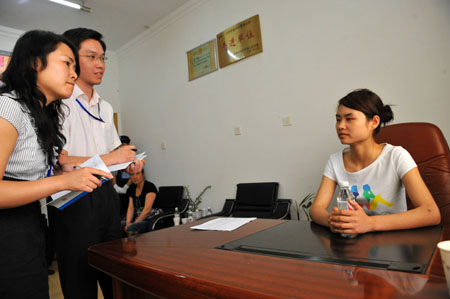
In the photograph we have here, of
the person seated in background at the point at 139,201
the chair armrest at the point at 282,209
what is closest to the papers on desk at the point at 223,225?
the chair armrest at the point at 282,209

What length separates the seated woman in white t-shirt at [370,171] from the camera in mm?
1308

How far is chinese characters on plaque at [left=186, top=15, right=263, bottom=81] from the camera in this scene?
3396 millimetres

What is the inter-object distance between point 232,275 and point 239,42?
3.22 meters

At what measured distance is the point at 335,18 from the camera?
2773 millimetres

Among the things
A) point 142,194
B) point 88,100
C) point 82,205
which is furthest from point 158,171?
point 82,205

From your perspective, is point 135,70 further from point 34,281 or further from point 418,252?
point 418,252

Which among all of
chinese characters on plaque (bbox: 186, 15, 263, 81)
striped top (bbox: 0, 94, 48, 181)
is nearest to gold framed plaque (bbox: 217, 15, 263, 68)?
chinese characters on plaque (bbox: 186, 15, 263, 81)

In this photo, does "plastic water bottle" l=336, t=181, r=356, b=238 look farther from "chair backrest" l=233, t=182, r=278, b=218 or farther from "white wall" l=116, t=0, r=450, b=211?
"chair backrest" l=233, t=182, r=278, b=218

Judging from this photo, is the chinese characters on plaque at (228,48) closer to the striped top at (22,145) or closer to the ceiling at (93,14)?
the ceiling at (93,14)

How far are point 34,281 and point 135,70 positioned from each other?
4.75 metres

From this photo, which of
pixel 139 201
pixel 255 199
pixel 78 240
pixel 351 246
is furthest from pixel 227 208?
pixel 351 246

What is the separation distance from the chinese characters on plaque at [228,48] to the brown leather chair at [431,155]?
6.91ft

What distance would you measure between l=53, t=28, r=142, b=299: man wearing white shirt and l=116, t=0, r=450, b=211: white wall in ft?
6.53

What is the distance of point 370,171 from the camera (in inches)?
58.2
